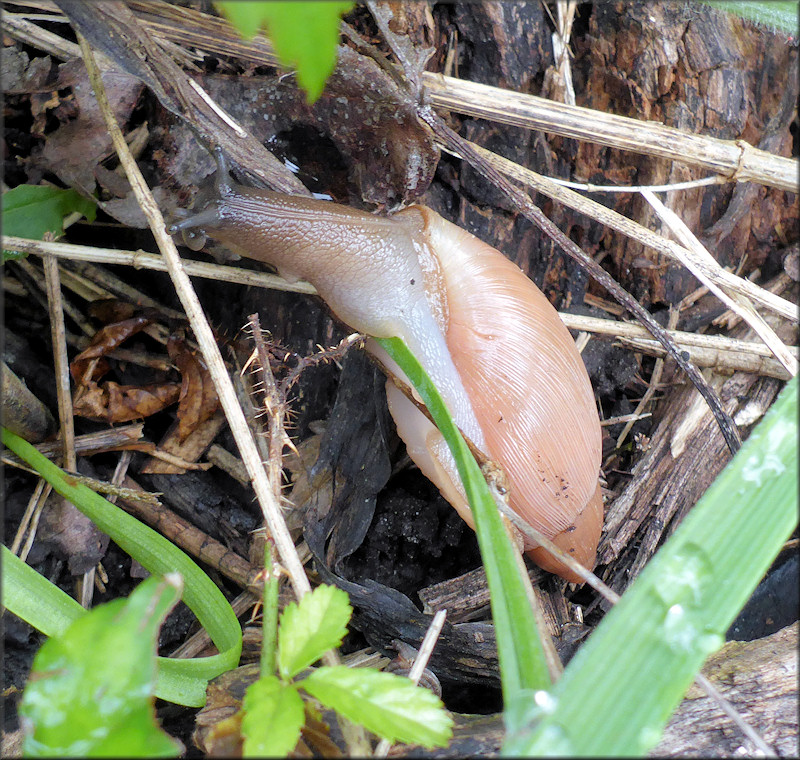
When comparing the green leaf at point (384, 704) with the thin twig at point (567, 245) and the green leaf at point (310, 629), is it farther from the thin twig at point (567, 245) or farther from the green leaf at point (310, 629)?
the thin twig at point (567, 245)

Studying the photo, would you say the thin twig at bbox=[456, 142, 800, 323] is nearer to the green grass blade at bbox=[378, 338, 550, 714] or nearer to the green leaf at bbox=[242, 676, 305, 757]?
the green grass blade at bbox=[378, 338, 550, 714]

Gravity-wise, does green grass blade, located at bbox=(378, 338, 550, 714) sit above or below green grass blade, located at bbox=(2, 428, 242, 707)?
above

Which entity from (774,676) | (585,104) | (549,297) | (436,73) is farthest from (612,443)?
(436,73)

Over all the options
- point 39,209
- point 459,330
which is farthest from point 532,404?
point 39,209

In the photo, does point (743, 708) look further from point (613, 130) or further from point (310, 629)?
point (613, 130)

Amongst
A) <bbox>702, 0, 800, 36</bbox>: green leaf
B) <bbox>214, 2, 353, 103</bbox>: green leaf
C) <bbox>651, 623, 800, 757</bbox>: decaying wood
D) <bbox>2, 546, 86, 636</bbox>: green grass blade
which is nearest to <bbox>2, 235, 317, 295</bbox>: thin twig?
<bbox>2, 546, 86, 636</bbox>: green grass blade

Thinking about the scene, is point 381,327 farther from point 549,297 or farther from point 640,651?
point 640,651

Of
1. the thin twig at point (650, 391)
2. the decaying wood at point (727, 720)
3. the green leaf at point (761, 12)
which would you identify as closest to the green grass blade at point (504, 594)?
the decaying wood at point (727, 720)
